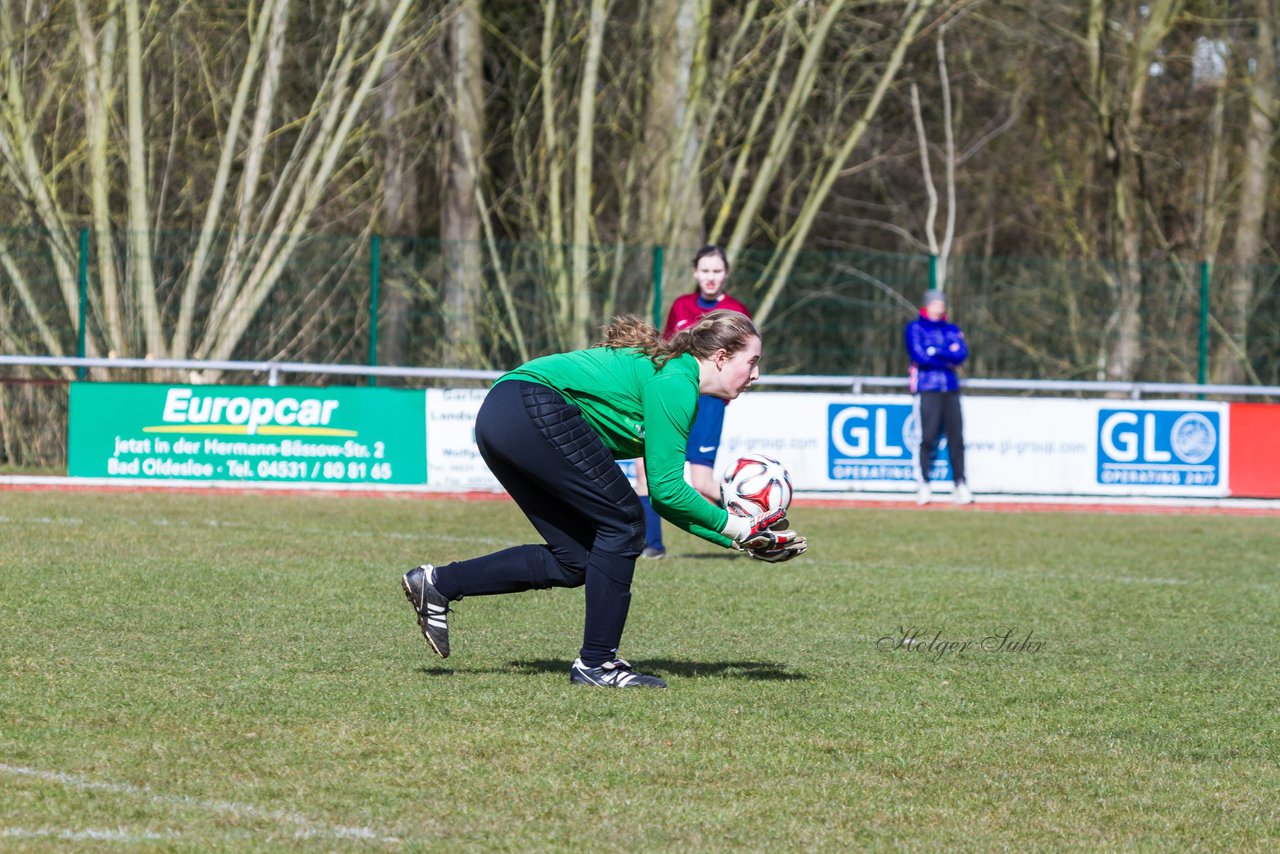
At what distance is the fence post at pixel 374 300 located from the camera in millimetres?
18594

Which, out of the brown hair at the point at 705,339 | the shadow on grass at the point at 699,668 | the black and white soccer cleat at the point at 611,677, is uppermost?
the brown hair at the point at 705,339

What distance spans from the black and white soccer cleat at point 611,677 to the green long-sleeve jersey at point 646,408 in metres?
0.65

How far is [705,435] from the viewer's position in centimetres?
1041

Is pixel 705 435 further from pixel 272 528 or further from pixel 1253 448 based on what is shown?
pixel 1253 448

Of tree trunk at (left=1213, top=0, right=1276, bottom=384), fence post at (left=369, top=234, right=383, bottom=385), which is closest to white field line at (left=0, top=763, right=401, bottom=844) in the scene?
fence post at (left=369, top=234, right=383, bottom=385)

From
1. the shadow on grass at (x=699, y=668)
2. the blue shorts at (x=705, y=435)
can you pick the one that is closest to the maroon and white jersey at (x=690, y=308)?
the blue shorts at (x=705, y=435)

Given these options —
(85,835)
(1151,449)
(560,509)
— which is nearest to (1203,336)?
(1151,449)

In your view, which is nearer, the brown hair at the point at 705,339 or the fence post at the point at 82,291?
the brown hair at the point at 705,339

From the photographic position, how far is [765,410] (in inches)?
650

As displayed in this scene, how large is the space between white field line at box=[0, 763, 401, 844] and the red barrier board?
562 inches

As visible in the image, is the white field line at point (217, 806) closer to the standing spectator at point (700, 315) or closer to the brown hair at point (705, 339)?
the brown hair at point (705, 339)

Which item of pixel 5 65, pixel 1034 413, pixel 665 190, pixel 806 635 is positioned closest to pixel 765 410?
pixel 1034 413

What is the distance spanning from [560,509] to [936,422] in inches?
402

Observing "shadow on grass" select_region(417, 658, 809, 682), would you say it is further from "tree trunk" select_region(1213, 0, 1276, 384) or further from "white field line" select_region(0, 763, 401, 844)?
"tree trunk" select_region(1213, 0, 1276, 384)
